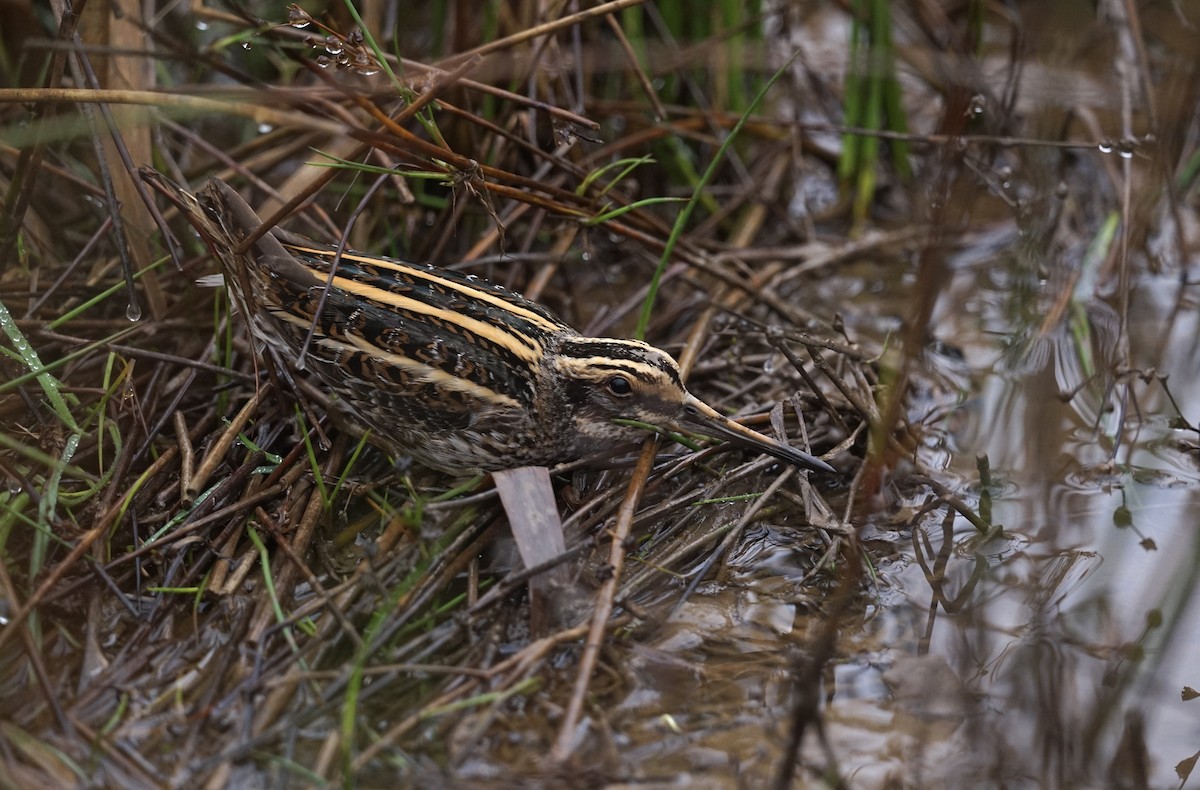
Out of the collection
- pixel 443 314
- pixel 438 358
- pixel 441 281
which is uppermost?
pixel 441 281

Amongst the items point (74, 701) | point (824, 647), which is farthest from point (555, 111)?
point (74, 701)

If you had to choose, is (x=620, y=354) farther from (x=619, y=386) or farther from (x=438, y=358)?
(x=438, y=358)

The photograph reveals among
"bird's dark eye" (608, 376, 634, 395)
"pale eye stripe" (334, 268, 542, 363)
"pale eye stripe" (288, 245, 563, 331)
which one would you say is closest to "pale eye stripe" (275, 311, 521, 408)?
"pale eye stripe" (334, 268, 542, 363)

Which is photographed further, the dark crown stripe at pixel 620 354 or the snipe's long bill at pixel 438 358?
the dark crown stripe at pixel 620 354

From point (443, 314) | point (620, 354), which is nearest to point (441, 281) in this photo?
point (443, 314)

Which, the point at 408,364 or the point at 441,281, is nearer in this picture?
the point at 408,364

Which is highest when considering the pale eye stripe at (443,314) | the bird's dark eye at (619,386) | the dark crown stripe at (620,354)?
the pale eye stripe at (443,314)

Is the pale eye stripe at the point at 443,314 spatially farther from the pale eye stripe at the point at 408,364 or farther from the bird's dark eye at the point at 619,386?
the bird's dark eye at the point at 619,386

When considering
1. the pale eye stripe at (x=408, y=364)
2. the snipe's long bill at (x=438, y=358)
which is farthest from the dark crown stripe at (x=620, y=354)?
the pale eye stripe at (x=408, y=364)
